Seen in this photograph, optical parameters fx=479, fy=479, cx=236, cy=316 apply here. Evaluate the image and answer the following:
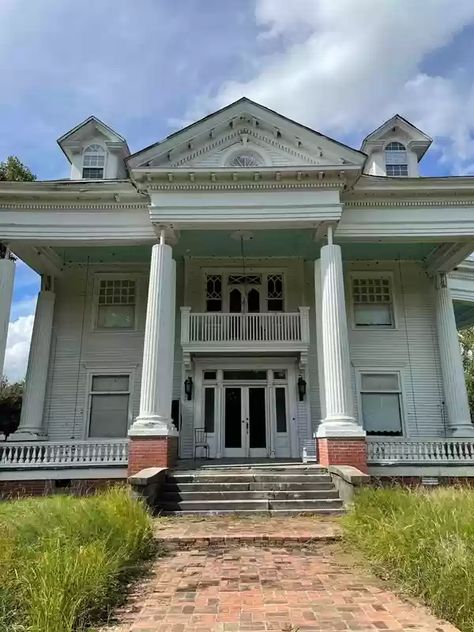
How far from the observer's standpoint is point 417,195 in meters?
13.0

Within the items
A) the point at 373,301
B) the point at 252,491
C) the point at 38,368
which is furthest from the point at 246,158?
the point at 38,368

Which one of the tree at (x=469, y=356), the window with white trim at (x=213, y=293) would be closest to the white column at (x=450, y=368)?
the window with white trim at (x=213, y=293)

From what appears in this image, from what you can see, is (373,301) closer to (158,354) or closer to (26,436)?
(158,354)

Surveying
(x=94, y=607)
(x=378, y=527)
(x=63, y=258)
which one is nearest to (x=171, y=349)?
(x=63, y=258)

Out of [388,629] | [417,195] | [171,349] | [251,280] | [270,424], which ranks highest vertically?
[417,195]

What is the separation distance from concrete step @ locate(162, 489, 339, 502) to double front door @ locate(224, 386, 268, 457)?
447 cm

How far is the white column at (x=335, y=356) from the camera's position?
11070mm

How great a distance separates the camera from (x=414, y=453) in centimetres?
1167

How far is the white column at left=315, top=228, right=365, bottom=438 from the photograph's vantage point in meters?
11.1

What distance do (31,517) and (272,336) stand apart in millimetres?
9390

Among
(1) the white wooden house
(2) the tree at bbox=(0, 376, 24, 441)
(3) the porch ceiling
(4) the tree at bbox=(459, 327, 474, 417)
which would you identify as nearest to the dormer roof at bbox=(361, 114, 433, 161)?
(1) the white wooden house

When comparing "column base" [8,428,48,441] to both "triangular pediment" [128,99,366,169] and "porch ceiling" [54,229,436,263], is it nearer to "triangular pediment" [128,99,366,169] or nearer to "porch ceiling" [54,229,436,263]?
"porch ceiling" [54,229,436,263]

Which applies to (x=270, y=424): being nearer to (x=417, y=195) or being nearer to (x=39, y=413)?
(x=39, y=413)

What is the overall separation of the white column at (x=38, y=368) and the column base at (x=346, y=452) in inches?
327
